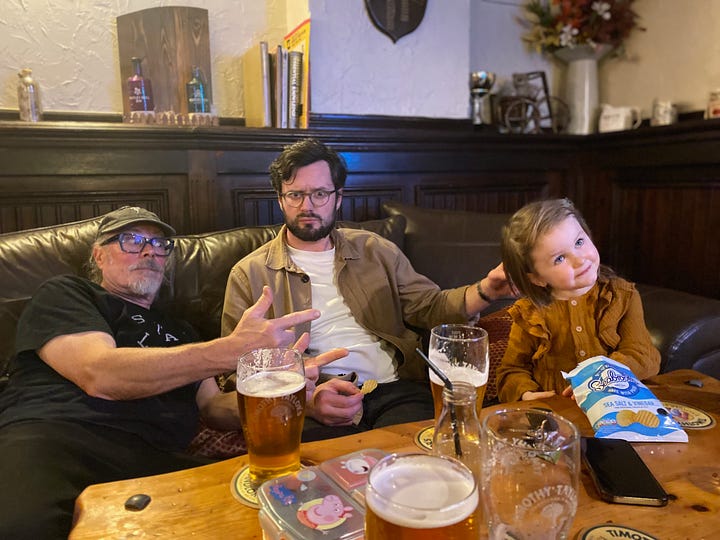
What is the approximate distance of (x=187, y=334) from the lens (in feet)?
5.68

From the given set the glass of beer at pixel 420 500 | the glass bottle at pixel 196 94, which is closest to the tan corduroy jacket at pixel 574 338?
the glass of beer at pixel 420 500

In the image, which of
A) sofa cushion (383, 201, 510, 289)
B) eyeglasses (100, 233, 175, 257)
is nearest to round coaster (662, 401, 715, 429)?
sofa cushion (383, 201, 510, 289)

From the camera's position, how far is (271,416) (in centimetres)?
89

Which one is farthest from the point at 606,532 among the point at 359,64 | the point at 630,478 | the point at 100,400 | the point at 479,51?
the point at 479,51

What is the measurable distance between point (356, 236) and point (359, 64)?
3.33 ft

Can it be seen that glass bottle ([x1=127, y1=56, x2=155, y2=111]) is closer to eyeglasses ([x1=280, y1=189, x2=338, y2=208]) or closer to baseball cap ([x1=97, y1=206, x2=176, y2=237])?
baseball cap ([x1=97, y1=206, x2=176, y2=237])

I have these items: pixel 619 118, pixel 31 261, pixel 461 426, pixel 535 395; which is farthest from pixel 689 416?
pixel 619 118

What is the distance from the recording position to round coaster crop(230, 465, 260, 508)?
86 centimetres

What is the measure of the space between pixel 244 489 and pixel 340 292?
1.04 m

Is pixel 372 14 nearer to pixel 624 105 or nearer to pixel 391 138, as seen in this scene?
pixel 391 138

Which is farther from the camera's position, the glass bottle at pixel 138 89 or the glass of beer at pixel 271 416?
the glass bottle at pixel 138 89

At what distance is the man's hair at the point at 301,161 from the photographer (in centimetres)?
184

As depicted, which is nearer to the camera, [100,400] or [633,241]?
[100,400]

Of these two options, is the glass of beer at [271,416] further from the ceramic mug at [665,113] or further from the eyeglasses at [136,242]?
the ceramic mug at [665,113]
